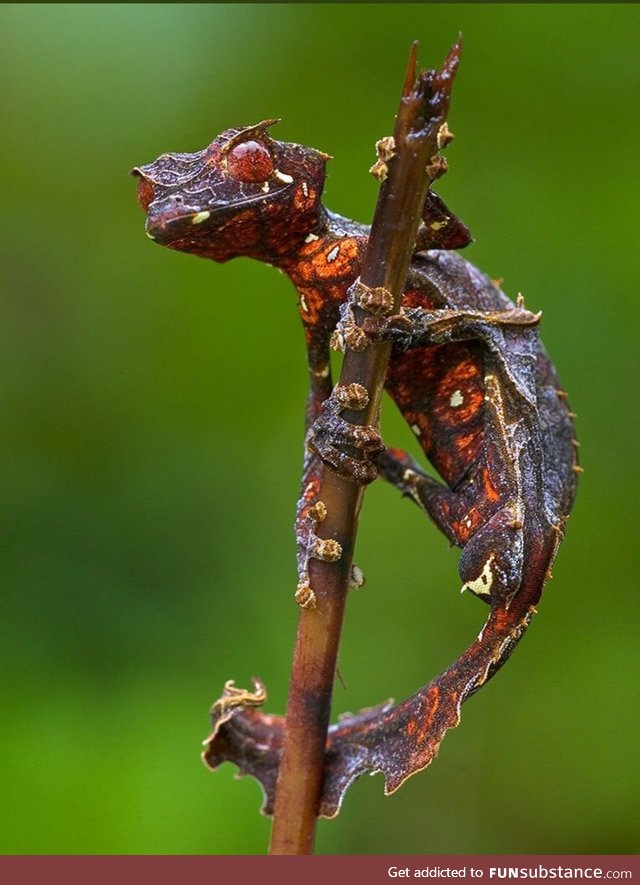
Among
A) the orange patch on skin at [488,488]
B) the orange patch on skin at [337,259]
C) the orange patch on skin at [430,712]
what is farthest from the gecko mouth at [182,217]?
the orange patch on skin at [430,712]

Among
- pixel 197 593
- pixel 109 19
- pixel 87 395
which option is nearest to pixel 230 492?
pixel 197 593

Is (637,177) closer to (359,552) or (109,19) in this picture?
(359,552)

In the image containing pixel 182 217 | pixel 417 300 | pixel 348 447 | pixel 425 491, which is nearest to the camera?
pixel 348 447

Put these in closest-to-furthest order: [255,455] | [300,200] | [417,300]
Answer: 1. [300,200]
2. [417,300]
3. [255,455]

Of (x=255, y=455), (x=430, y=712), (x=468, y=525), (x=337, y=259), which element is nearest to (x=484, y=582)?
(x=468, y=525)

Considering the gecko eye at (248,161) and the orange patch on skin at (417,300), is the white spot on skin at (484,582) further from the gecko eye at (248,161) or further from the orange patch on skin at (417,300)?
the gecko eye at (248,161)

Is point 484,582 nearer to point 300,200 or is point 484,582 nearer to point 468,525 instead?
point 468,525

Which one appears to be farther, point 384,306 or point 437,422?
point 437,422
